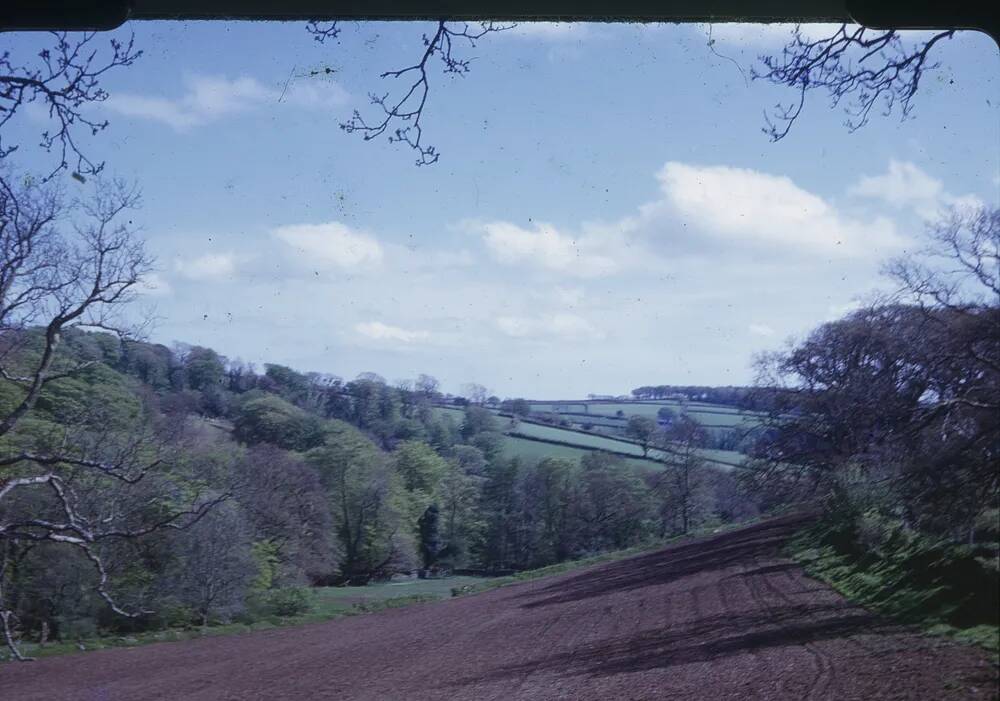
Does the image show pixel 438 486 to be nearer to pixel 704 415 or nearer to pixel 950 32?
pixel 704 415

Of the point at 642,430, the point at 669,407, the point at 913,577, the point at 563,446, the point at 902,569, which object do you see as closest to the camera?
the point at 913,577

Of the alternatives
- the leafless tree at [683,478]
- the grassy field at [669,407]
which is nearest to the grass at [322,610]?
the leafless tree at [683,478]

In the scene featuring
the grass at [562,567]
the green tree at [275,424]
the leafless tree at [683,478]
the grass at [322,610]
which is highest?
the green tree at [275,424]

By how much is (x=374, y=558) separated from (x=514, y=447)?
135cm

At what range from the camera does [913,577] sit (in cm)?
336

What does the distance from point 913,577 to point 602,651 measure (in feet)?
5.14

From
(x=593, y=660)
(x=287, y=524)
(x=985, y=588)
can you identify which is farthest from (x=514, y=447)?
(x=985, y=588)

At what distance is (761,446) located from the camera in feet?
14.3

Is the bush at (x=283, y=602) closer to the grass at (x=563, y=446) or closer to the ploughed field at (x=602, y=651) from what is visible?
the ploughed field at (x=602, y=651)

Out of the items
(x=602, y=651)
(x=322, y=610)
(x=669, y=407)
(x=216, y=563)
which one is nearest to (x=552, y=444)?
(x=669, y=407)

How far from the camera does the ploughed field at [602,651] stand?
316 centimetres

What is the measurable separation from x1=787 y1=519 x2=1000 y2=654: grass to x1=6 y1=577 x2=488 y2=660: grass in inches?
113

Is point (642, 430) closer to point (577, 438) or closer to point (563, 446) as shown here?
point (577, 438)

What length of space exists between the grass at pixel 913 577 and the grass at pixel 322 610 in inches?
113
